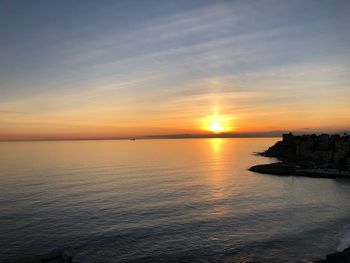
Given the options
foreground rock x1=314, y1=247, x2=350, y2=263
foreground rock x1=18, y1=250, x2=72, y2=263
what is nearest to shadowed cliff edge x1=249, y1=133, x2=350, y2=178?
foreground rock x1=314, y1=247, x2=350, y2=263

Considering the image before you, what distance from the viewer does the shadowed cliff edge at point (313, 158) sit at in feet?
343

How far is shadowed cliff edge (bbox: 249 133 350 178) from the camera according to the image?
104688 millimetres

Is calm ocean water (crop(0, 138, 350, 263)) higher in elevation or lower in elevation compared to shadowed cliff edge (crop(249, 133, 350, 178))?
lower

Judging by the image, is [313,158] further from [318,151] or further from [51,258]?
[51,258]

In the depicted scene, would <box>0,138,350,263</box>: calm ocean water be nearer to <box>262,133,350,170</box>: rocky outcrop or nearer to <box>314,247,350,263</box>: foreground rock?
<box>314,247,350,263</box>: foreground rock

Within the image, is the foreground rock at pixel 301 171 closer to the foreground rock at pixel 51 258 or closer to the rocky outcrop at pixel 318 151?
the rocky outcrop at pixel 318 151

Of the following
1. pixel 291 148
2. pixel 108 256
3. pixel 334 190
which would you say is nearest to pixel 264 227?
pixel 108 256

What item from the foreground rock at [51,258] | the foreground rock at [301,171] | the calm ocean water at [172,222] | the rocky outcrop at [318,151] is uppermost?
the rocky outcrop at [318,151]

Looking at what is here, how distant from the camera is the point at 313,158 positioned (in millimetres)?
141125

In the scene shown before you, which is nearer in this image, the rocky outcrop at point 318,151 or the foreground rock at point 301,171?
the foreground rock at point 301,171

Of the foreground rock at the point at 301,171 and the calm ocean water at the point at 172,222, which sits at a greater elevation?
the foreground rock at the point at 301,171

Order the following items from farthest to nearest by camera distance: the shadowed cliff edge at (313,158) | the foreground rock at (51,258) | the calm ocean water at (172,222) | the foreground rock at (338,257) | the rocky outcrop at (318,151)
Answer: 1. the rocky outcrop at (318,151)
2. the shadowed cliff edge at (313,158)
3. the calm ocean water at (172,222)
4. the foreground rock at (338,257)
5. the foreground rock at (51,258)

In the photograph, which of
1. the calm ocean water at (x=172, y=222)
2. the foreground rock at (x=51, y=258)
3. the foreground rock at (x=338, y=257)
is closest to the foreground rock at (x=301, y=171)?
the calm ocean water at (x=172, y=222)

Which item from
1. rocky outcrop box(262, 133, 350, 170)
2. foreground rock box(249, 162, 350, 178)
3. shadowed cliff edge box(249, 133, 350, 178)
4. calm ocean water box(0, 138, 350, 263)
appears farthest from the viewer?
rocky outcrop box(262, 133, 350, 170)
